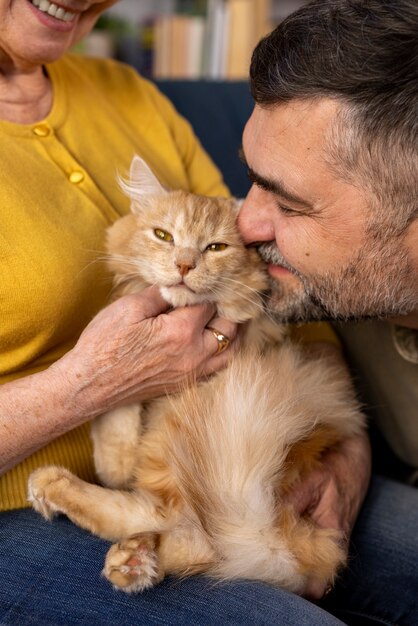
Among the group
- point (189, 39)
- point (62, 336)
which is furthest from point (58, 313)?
point (189, 39)

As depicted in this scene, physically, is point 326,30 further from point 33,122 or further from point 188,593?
point 188,593

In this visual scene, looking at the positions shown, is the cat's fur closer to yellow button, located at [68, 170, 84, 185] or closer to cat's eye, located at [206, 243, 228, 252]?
cat's eye, located at [206, 243, 228, 252]

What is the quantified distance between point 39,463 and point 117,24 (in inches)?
100

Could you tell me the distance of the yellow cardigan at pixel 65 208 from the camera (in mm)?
1375

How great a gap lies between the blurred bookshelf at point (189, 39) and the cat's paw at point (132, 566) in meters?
2.51

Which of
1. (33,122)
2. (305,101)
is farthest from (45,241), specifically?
(305,101)

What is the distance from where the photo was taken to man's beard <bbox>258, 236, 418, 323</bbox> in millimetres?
1355

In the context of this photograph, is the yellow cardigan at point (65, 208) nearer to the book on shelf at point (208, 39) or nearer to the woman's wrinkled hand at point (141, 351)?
the woman's wrinkled hand at point (141, 351)

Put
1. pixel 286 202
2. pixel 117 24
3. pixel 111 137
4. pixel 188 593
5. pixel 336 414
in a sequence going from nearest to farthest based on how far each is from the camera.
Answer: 1. pixel 188 593
2. pixel 286 202
3. pixel 336 414
4. pixel 111 137
5. pixel 117 24

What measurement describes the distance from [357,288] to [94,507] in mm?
678

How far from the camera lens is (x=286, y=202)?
1.37 metres

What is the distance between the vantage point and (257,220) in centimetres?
146

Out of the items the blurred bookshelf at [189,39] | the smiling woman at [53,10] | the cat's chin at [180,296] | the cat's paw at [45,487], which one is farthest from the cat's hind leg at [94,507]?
the blurred bookshelf at [189,39]

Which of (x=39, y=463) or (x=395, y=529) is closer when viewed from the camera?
(x=39, y=463)
